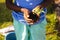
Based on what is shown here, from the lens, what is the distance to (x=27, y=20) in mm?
2113

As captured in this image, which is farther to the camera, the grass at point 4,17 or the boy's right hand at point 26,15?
the grass at point 4,17

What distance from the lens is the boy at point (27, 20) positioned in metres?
2.17

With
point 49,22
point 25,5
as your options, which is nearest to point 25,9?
point 25,5

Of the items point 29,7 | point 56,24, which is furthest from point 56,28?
point 29,7

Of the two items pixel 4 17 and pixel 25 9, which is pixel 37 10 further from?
pixel 4 17

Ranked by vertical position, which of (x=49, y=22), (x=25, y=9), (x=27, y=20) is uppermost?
(x=25, y=9)

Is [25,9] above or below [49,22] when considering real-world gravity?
above

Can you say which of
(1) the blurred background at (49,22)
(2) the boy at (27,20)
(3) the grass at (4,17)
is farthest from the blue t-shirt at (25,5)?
(3) the grass at (4,17)

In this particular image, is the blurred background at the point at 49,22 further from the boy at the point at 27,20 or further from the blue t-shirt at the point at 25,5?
the blue t-shirt at the point at 25,5

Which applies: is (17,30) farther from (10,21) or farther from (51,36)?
(10,21)

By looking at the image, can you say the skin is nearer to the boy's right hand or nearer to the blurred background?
the boy's right hand

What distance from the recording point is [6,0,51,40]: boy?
217cm

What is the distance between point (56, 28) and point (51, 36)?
221mm

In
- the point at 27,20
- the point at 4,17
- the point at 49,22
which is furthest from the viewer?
the point at 4,17
